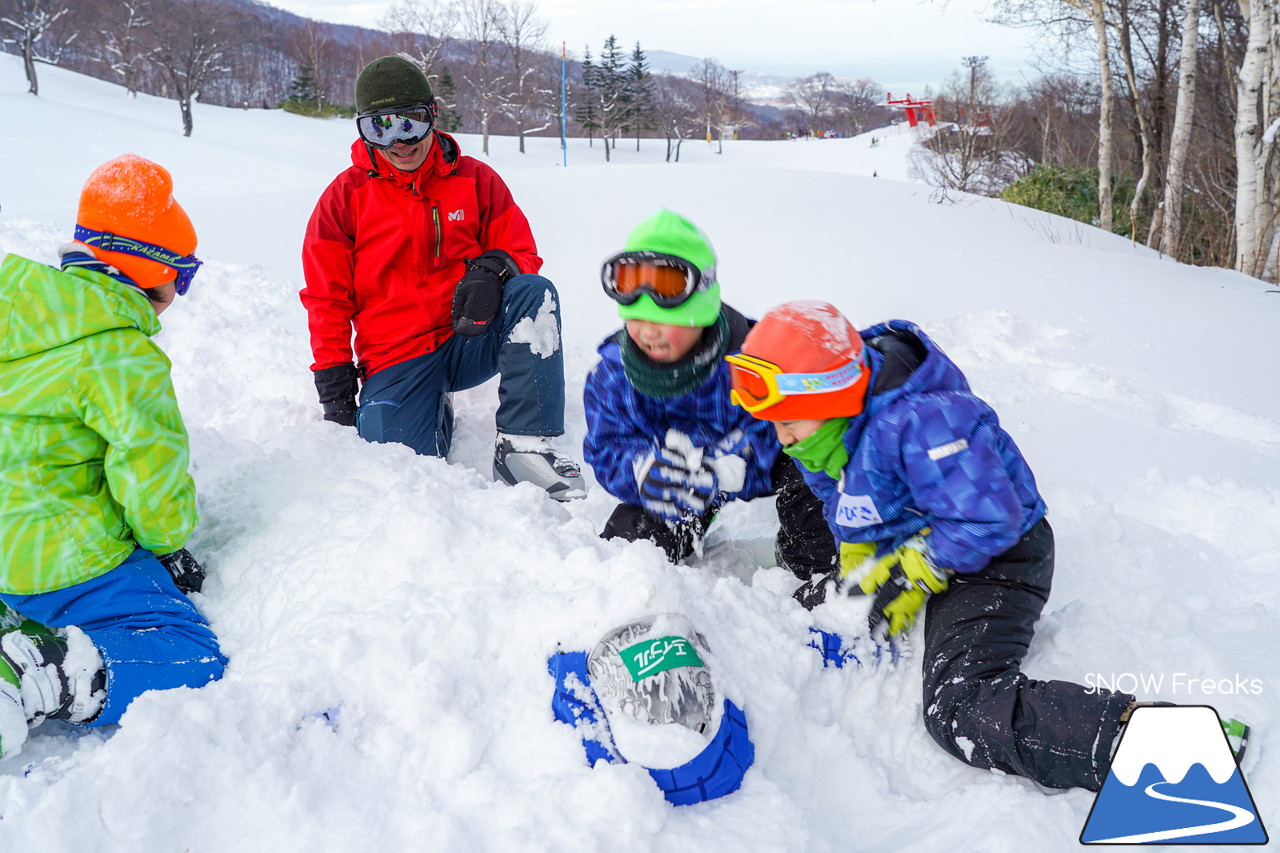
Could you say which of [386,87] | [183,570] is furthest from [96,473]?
[386,87]

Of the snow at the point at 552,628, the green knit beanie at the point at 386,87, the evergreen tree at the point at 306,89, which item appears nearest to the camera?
the snow at the point at 552,628

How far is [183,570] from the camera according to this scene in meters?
1.90

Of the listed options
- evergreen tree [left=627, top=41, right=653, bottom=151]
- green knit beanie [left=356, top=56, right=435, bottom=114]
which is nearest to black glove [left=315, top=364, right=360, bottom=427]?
green knit beanie [left=356, top=56, right=435, bottom=114]

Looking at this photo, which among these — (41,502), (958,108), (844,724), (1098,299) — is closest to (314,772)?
(41,502)

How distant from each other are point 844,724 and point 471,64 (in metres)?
35.6

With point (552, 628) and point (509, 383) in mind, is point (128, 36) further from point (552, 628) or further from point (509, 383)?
point (552, 628)

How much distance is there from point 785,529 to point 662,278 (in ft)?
2.87

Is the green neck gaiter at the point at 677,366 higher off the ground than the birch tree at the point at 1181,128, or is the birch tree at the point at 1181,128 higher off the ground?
the birch tree at the point at 1181,128

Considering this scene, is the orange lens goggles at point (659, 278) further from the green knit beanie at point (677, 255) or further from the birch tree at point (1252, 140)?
the birch tree at point (1252, 140)

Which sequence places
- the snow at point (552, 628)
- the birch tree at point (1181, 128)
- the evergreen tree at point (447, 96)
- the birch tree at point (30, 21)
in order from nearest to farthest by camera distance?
the snow at point (552, 628) → the birch tree at point (1181, 128) → the birch tree at point (30, 21) → the evergreen tree at point (447, 96)

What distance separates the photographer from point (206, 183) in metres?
11.9

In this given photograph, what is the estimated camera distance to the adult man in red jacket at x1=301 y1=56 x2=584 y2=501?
9.25ft

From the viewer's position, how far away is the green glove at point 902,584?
182 centimetres

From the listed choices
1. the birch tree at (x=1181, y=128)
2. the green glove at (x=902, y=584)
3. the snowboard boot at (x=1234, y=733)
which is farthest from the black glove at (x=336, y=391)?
the birch tree at (x=1181, y=128)
